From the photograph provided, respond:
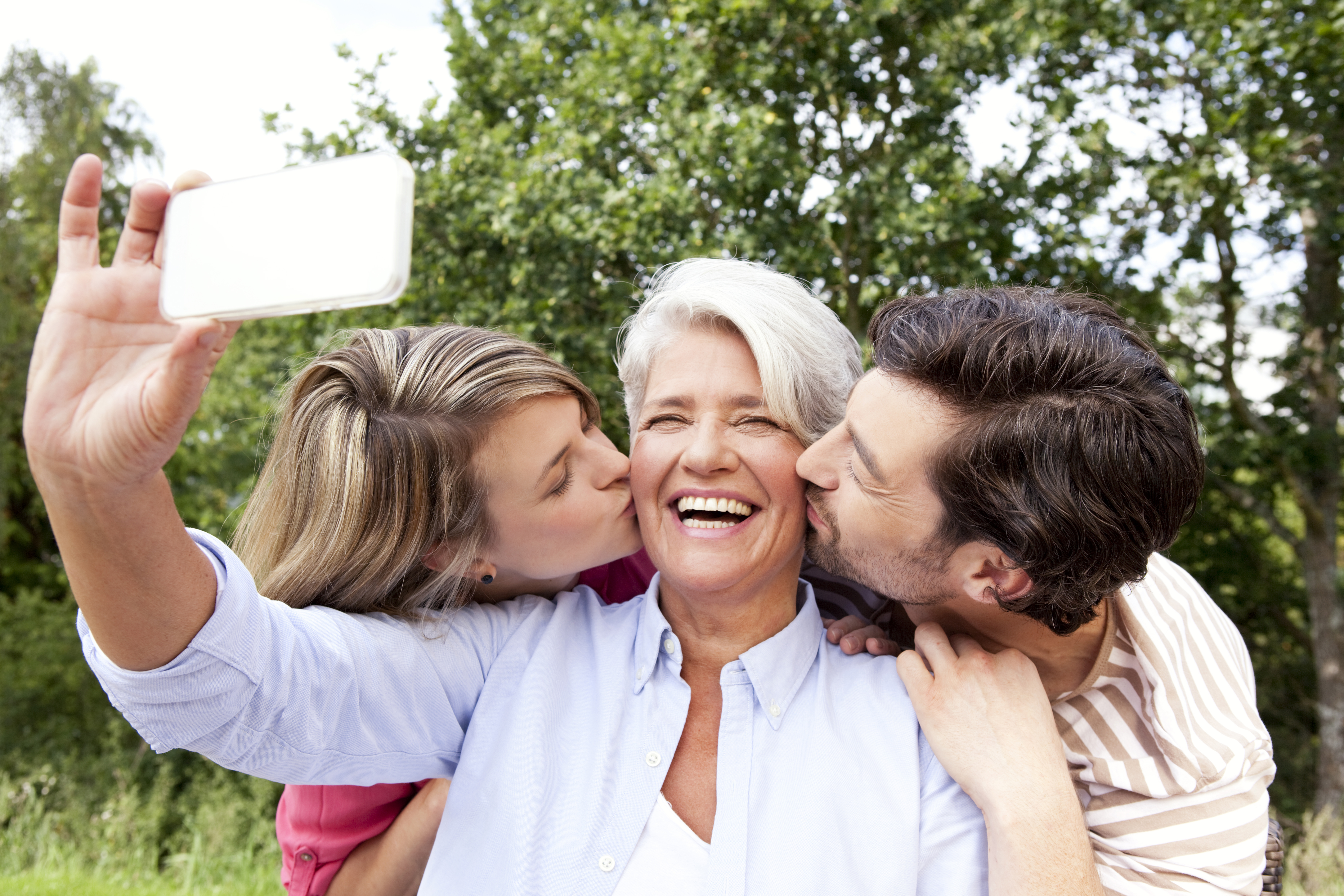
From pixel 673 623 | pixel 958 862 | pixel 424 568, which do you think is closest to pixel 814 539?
pixel 673 623

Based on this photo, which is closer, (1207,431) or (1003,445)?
(1003,445)

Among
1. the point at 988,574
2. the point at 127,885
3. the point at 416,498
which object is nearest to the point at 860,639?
the point at 988,574

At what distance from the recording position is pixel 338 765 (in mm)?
1869

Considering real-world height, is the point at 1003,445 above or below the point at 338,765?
above

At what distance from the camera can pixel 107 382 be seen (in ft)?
4.06

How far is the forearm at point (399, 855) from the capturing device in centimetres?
229

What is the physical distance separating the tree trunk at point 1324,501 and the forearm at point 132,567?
29.0ft

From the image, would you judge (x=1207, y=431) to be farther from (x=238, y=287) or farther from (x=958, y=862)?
(x=238, y=287)

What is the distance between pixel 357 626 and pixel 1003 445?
1.38 m

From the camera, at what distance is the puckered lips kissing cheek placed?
7.34 ft

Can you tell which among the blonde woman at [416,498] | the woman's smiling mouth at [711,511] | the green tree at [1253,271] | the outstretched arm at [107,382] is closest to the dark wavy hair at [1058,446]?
the woman's smiling mouth at [711,511]

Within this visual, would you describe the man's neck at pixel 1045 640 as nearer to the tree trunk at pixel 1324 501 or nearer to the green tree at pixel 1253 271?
the green tree at pixel 1253 271

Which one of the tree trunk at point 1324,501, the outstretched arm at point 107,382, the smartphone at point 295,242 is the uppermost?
the smartphone at point 295,242

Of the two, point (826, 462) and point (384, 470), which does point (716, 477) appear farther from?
point (384, 470)
